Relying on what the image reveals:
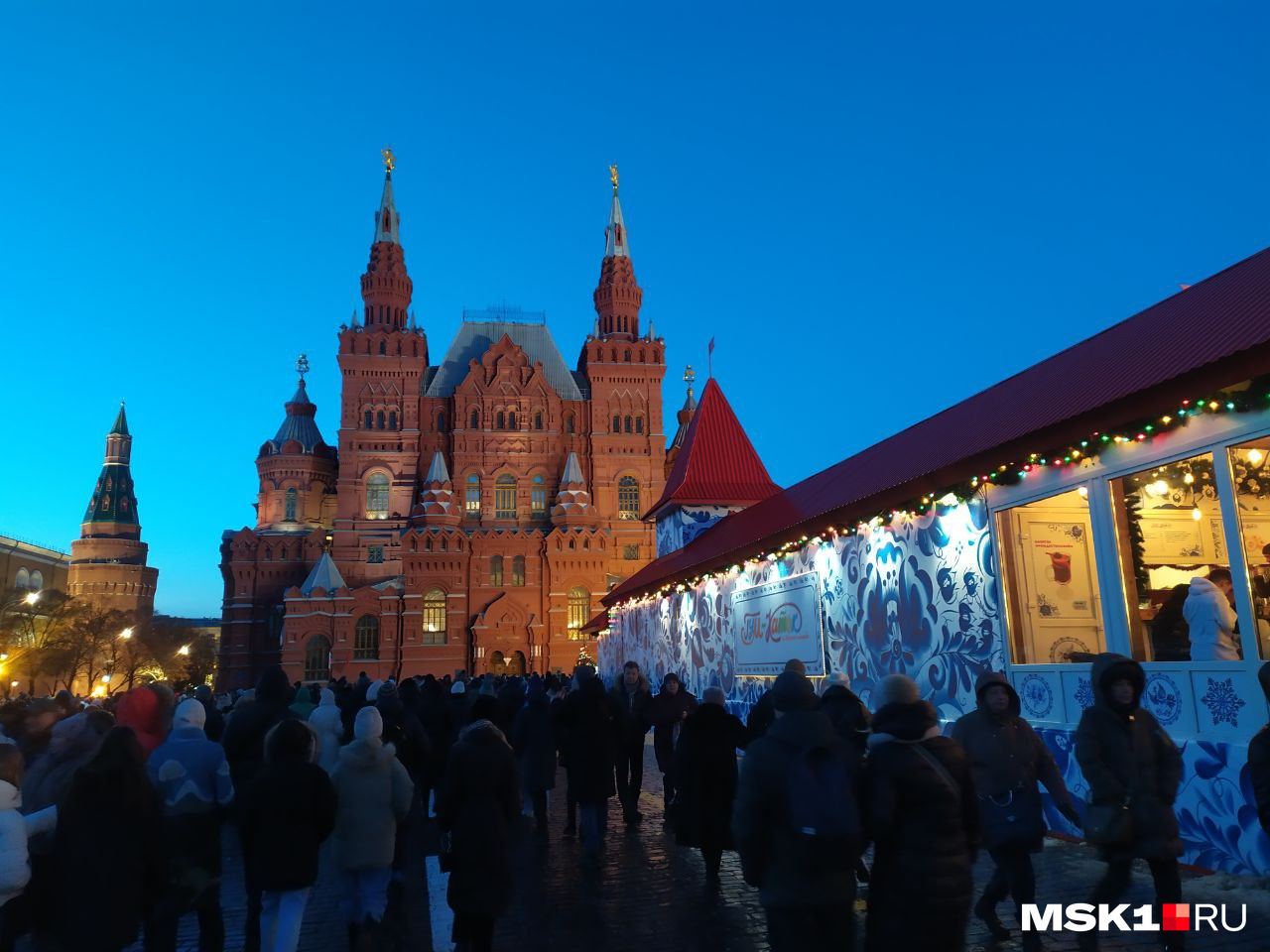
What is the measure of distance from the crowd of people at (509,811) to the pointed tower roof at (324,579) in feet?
132

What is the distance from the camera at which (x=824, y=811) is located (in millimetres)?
3588

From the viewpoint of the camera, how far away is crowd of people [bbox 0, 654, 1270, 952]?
363 cm

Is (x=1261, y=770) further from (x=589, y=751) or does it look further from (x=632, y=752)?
(x=632, y=752)

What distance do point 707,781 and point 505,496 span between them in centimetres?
4583

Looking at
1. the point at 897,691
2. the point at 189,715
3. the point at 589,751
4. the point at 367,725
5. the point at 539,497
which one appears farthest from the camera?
the point at 539,497

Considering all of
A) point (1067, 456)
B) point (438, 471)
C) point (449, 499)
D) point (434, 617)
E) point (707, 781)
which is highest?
point (438, 471)

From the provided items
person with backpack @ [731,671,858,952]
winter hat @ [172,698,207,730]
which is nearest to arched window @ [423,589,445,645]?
winter hat @ [172,698,207,730]

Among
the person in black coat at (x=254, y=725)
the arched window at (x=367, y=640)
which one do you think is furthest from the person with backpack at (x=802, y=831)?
the arched window at (x=367, y=640)

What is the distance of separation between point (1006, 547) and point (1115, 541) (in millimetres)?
1401

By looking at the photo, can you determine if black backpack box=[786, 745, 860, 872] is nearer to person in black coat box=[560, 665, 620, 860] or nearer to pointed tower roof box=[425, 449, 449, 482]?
person in black coat box=[560, 665, 620, 860]

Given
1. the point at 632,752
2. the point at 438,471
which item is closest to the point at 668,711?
the point at 632,752

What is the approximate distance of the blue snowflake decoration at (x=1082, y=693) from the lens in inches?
317

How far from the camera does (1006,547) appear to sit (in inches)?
367

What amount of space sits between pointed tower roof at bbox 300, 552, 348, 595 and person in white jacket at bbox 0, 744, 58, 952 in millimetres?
43240
